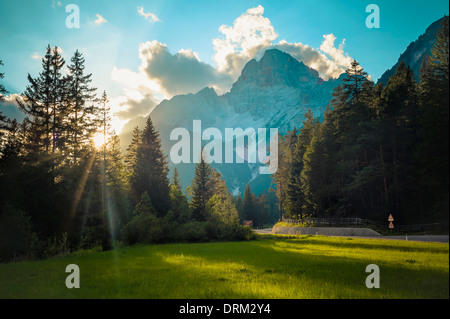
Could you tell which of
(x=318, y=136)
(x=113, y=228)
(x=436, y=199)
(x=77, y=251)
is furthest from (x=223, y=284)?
(x=318, y=136)

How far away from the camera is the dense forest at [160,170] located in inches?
124

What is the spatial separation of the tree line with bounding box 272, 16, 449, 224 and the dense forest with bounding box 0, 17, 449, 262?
3cm

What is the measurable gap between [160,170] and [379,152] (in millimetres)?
42903

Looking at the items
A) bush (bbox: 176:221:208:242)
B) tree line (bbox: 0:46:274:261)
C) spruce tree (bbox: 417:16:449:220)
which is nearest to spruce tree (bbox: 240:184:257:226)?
tree line (bbox: 0:46:274:261)

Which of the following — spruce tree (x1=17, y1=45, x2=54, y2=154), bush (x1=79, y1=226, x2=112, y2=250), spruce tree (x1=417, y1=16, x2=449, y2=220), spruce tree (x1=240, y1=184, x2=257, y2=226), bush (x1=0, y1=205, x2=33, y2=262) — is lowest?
spruce tree (x1=240, y1=184, x2=257, y2=226)

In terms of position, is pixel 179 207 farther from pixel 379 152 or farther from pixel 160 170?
pixel 379 152

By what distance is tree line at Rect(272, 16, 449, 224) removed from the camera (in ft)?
8.81

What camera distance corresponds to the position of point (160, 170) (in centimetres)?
4862

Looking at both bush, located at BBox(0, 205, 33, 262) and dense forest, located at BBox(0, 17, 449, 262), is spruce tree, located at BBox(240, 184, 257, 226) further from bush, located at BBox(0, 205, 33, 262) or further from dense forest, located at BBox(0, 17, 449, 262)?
bush, located at BBox(0, 205, 33, 262)

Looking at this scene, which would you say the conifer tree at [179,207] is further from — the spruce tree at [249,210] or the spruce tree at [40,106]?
the spruce tree at [249,210]

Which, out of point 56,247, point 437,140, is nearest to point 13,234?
point 56,247

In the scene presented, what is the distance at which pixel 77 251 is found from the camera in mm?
19781

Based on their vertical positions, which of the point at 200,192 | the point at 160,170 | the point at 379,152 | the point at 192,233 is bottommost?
the point at 192,233
